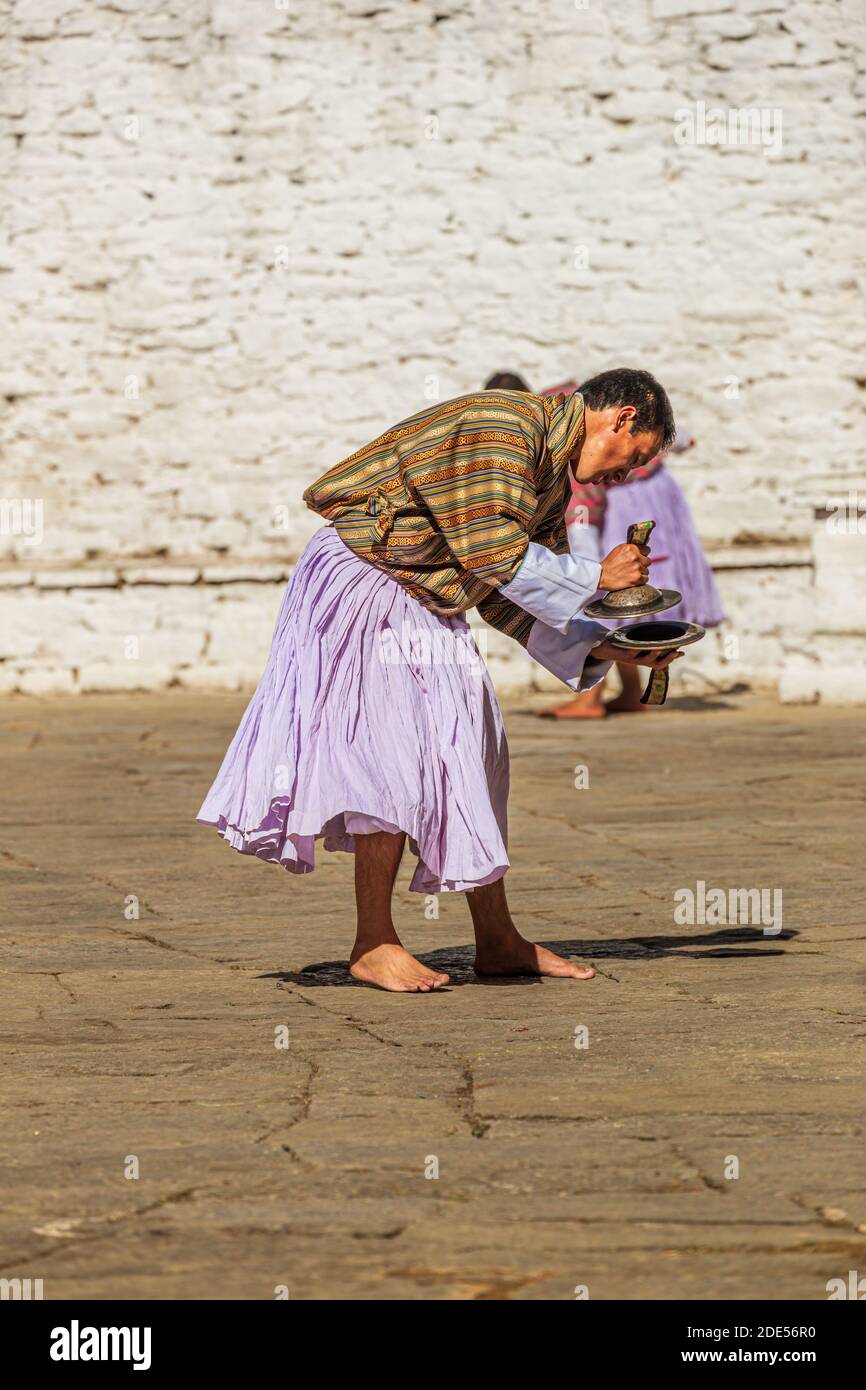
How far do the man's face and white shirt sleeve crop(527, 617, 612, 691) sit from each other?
304 millimetres

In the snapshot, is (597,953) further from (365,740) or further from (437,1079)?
(437,1079)

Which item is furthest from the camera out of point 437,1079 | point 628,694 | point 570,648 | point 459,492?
point 628,694

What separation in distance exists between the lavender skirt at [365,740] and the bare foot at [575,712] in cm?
492

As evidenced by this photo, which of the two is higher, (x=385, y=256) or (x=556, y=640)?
(x=385, y=256)

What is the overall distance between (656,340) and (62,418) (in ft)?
10.2

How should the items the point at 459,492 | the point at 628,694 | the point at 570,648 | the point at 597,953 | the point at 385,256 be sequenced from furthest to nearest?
the point at 385,256 → the point at 628,694 → the point at 597,953 → the point at 570,648 → the point at 459,492

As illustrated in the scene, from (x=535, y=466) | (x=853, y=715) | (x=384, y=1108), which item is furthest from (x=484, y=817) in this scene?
(x=853, y=715)

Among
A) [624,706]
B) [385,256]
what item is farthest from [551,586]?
[385,256]

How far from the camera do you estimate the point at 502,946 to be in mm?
4168

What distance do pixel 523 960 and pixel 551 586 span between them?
32.5 inches

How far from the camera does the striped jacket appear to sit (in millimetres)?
3838

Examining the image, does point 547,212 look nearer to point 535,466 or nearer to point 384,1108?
point 535,466

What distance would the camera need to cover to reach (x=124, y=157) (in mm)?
10281

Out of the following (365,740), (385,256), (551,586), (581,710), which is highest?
(385,256)
